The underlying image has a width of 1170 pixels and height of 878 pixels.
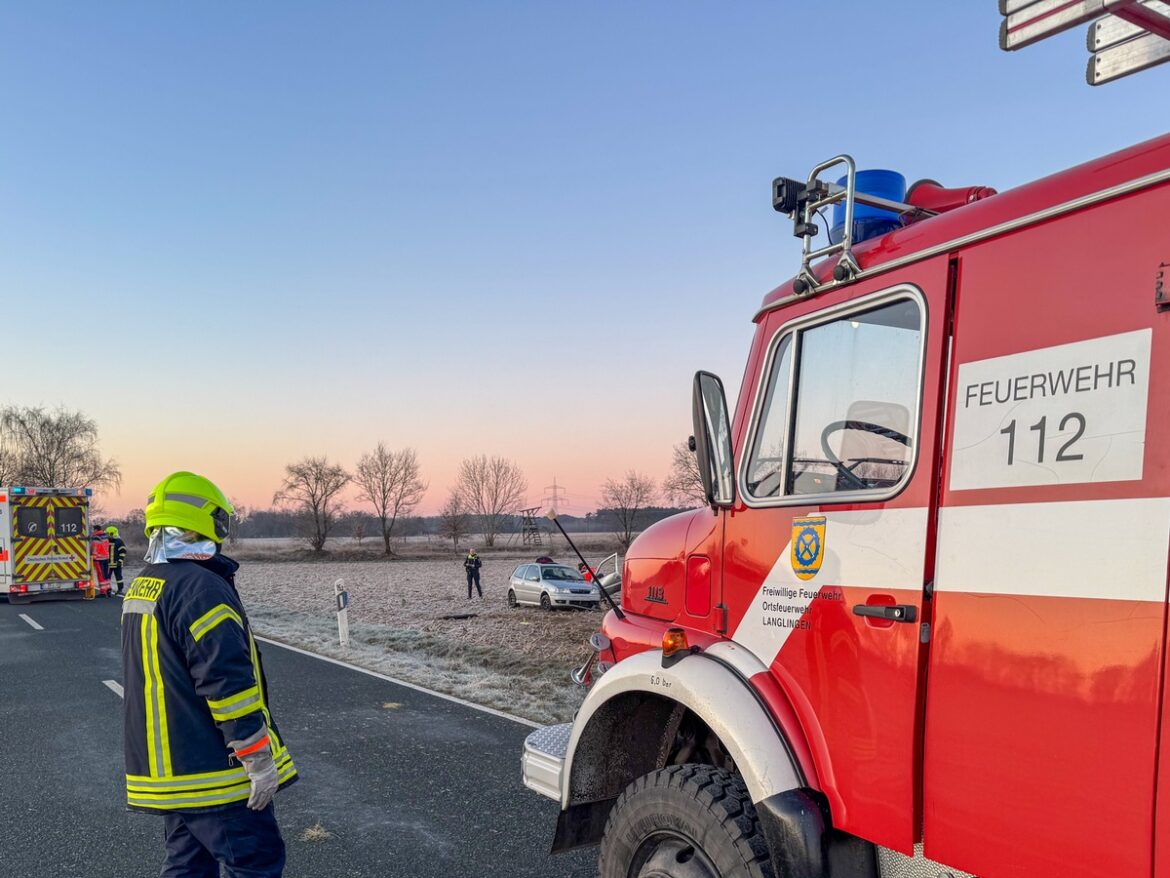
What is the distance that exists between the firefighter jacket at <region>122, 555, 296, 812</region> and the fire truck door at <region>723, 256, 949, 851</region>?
1872mm

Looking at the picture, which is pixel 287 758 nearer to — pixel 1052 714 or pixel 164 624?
pixel 164 624

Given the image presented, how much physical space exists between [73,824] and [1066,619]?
555 centimetres

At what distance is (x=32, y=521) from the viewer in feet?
65.0

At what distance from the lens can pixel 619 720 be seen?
337cm

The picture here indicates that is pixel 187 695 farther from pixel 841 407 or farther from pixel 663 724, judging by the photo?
pixel 841 407

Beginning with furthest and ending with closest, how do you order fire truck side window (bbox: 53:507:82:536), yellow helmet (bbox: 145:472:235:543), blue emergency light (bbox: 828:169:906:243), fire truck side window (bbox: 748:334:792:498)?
fire truck side window (bbox: 53:507:82:536) < yellow helmet (bbox: 145:472:235:543) < blue emergency light (bbox: 828:169:906:243) < fire truck side window (bbox: 748:334:792:498)

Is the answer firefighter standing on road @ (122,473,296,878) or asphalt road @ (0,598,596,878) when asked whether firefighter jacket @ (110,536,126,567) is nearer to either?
asphalt road @ (0,598,596,878)

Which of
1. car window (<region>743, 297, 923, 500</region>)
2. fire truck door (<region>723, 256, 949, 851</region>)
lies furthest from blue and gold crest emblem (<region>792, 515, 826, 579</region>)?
car window (<region>743, 297, 923, 500</region>)

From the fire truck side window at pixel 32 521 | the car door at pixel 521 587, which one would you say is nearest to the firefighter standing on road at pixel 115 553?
the fire truck side window at pixel 32 521

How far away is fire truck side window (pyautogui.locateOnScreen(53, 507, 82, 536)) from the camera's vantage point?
794 inches

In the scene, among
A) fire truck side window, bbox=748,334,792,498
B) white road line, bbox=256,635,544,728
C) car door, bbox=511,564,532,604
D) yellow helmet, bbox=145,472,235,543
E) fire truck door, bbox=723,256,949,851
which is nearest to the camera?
fire truck door, bbox=723,256,949,851

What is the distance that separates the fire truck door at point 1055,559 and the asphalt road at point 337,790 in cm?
303

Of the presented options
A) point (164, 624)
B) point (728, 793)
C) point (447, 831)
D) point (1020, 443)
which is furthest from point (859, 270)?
point (447, 831)

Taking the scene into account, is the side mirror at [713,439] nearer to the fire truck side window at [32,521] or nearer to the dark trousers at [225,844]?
the dark trousers at [225,844]
